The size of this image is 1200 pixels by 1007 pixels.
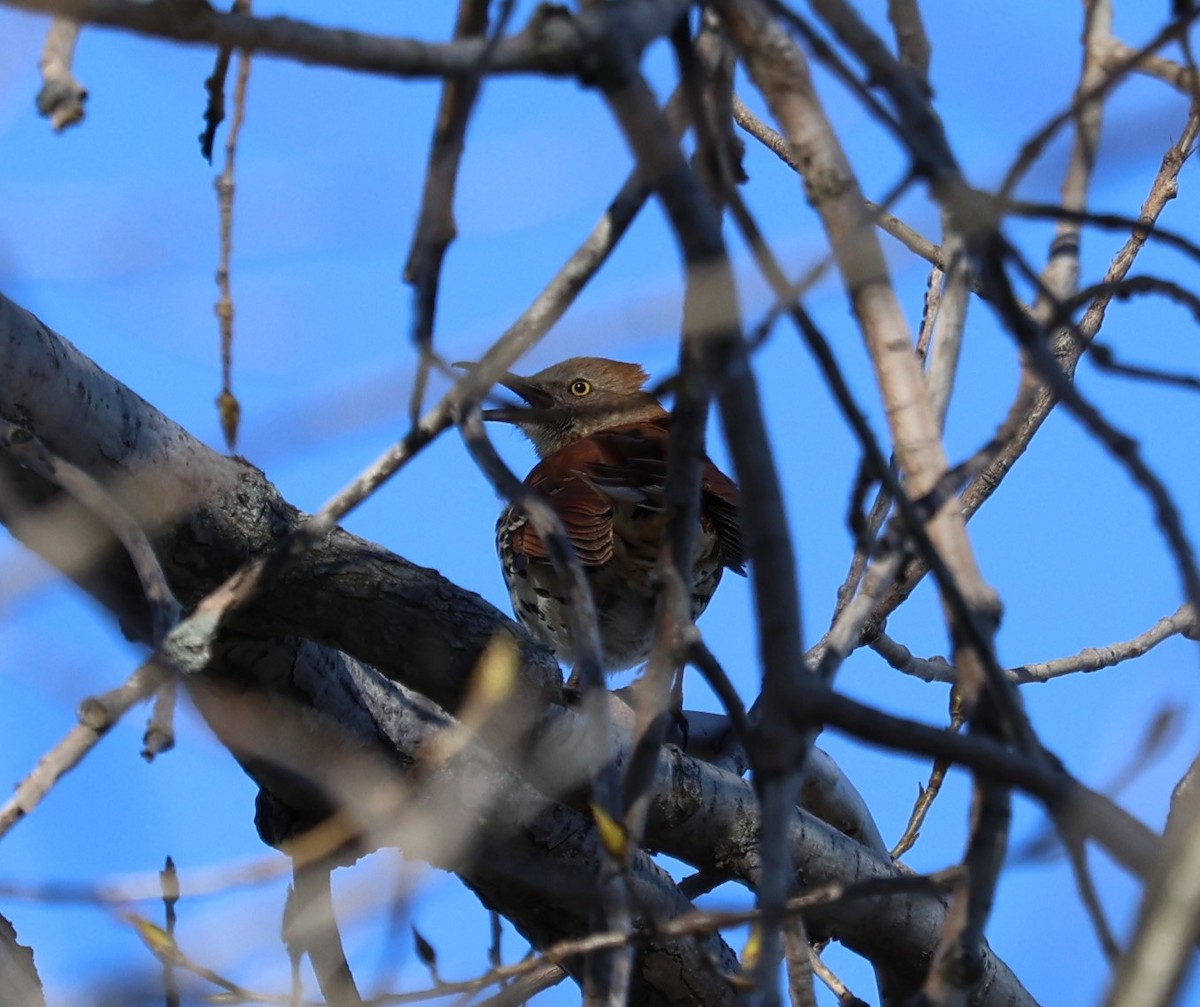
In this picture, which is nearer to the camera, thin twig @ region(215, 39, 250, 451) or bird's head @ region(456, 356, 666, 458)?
thin twig @ region(215, 39, 250, 451)

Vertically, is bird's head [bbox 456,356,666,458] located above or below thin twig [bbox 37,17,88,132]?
above

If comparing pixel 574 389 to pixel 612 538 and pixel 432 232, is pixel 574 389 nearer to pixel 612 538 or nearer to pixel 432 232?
pixel 612 538

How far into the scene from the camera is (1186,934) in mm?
1354

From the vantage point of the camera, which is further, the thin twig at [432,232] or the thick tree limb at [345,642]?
the thick tree limb at [345,642]

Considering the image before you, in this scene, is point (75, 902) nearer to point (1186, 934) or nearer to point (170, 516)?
point (170, 516)

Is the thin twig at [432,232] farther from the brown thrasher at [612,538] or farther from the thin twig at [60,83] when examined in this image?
the brown thrasher at [612,538]

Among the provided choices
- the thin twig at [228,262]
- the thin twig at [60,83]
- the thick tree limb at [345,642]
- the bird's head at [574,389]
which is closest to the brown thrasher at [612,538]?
the bird's head at [574,389]

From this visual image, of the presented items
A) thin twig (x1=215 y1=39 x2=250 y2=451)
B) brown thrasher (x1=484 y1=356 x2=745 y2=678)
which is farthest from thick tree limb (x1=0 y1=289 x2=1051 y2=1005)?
brown thrasher (x1=484 y1=356 x2=745 y2=678)

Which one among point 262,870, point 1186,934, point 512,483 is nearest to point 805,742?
point 1186,934

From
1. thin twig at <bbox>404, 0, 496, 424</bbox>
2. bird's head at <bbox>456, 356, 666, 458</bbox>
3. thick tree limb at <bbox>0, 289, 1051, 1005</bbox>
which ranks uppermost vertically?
bird's head at <bbox>456, 356, 666, 458</bbox>

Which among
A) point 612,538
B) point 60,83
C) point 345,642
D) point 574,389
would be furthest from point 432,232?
point 574,389

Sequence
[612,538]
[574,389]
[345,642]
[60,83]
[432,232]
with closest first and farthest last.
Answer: [60,83], [432,232], [345,642], [612,538], [574,389]

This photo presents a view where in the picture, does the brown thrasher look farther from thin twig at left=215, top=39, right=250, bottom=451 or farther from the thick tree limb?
thin twig at left=215, top=39, right=250, bottom=451

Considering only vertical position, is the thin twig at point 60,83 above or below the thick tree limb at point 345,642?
below
